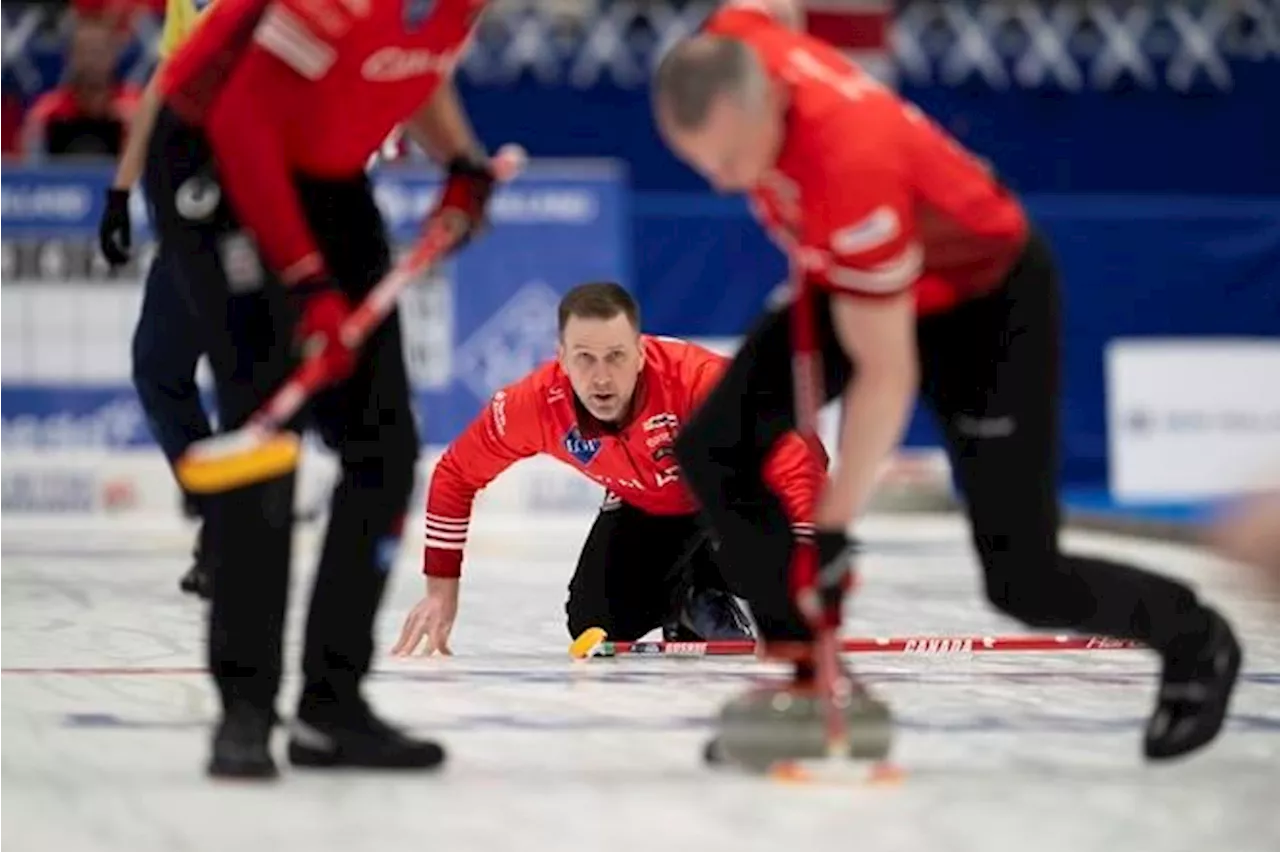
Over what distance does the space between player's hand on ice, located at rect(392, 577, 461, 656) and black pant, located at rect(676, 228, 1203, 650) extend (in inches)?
47.3

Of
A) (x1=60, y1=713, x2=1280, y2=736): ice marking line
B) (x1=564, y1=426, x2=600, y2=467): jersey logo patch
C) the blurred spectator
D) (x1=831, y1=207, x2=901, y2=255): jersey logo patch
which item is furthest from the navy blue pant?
the blurred spectator

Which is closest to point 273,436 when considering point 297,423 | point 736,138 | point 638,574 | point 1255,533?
point 297,423

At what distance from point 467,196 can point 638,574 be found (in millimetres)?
2114

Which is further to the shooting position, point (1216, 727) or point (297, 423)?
point (1216, 727)

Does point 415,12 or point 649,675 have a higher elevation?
point 415,12

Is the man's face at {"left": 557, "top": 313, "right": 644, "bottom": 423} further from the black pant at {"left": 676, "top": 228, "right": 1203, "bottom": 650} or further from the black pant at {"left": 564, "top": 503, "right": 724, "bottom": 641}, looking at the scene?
the black pant at {"left": 676, "top": 228, "right": 1203, "bottom": 650}

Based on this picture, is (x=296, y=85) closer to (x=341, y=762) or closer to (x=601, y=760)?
(x=341, y=762)

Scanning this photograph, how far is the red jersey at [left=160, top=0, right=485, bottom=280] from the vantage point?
351cm

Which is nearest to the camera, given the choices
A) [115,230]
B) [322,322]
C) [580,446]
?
[322,322]

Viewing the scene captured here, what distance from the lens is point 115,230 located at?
5.59 meters

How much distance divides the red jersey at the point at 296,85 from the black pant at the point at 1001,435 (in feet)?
Result: 2.41

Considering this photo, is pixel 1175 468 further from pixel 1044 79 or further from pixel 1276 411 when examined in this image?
pixel 1044 79

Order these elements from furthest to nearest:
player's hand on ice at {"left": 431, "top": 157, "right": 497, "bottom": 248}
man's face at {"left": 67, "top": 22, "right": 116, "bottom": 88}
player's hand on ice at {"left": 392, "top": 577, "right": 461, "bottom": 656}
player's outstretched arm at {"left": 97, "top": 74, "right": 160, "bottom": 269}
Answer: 1. man's face at {"left": 67, "top": 22, "right": 116, "bottom": 88}
2. player's outstretched arm at {"left": 97, "top": 74, "right": 160, "bottom": 269}
3. player's hand on ice at {"left": 392, "top": 577, "right": 461, "bottom": 656}
4. player's hand on ice at {"left": 431, "top": 157, "right": 497, "bottom": 248}

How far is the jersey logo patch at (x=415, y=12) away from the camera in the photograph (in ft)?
11.8
